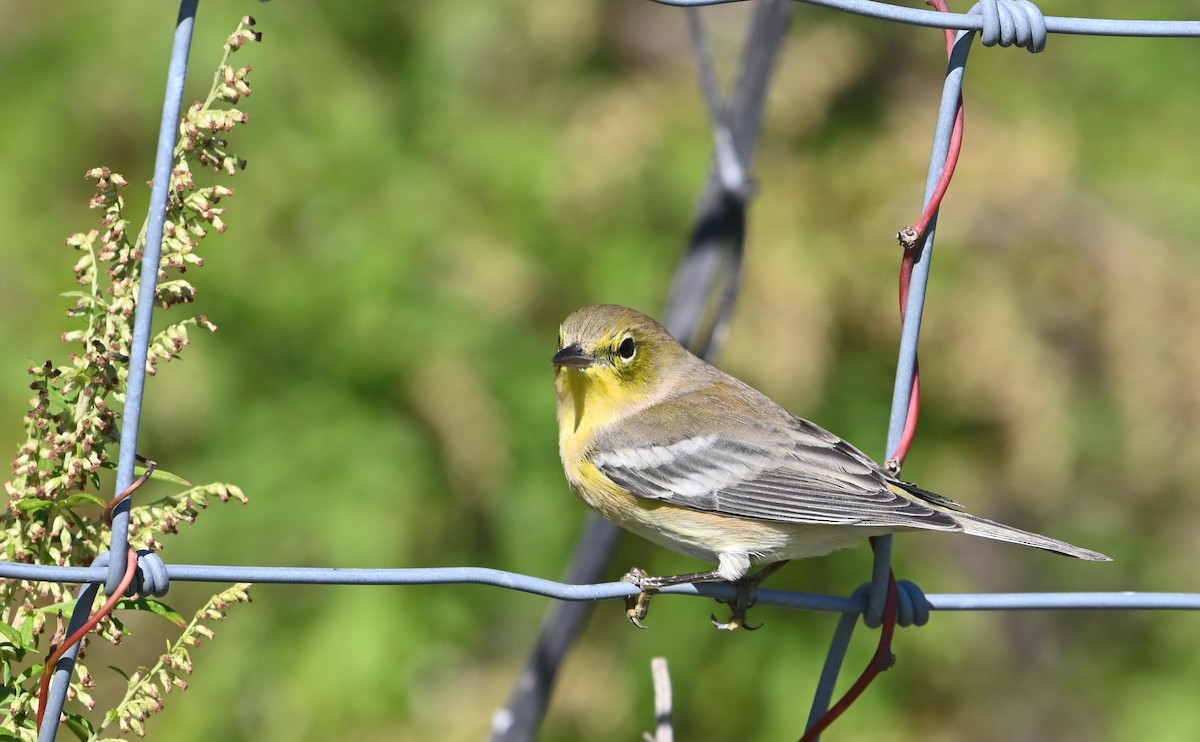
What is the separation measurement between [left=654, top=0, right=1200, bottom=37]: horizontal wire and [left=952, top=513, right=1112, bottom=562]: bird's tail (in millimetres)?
1033

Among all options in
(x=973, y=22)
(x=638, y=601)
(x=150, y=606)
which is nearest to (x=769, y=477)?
(x=638, y=601)

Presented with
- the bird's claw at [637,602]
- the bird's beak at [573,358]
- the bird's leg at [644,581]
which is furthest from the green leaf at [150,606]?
the bird's beak at [573,358]

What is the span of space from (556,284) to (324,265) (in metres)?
0.89

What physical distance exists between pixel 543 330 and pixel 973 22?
2726 millimetres

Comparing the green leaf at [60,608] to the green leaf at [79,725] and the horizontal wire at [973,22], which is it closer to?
the green leaf at [79,725]

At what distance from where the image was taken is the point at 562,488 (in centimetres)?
464

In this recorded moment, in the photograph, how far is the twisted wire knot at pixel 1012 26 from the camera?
2260 millimetres

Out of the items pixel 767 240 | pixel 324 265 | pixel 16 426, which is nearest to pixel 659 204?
pixel 767 240

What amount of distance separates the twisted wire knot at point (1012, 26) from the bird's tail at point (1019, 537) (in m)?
1.05

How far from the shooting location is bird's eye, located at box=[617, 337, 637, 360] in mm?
3678

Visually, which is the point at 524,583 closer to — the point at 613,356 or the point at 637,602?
the point at 637,602

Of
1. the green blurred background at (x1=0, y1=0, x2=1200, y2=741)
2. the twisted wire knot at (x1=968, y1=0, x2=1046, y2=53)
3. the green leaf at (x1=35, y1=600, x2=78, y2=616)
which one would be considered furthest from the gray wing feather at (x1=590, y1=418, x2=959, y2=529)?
the green leaf at (x1=35, y1=600, x2=78, y2=616)

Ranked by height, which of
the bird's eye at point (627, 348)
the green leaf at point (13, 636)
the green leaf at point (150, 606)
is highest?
the bird's eye at point (627, 348)

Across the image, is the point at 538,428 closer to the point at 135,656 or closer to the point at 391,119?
the point at 391,119
